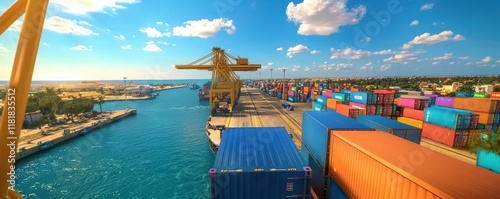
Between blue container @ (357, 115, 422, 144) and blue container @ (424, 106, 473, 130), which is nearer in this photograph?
blue container @ (357, 115, 422, 144)

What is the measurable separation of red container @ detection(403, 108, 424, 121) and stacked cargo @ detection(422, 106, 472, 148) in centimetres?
279

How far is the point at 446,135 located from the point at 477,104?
7.49m

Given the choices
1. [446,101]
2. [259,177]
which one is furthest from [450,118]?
[259,177]

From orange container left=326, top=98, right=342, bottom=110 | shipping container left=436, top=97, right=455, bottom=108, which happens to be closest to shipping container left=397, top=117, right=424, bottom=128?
shipping container left=436, top=97, right=455, bottom=108

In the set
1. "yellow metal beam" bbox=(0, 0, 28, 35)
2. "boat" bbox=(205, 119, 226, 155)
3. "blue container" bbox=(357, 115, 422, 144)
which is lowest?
"boat" bbox=(205, 119, 226, 155)

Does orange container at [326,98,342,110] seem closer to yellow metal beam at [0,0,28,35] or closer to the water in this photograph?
the water

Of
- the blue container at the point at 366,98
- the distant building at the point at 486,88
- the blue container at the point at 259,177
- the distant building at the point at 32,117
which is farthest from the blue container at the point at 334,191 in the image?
the distant building at the point at 486,88

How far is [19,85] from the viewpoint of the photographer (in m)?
4.05

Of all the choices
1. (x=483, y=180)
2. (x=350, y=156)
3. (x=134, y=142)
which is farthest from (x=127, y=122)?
(x=483, y=180)

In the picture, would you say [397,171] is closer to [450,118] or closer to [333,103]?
[450,118]

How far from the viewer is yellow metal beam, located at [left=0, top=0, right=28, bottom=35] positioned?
4820mm

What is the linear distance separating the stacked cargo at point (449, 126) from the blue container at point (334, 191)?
23.8 meters

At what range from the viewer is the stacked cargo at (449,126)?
24.2 metres

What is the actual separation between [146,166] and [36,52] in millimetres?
25522
